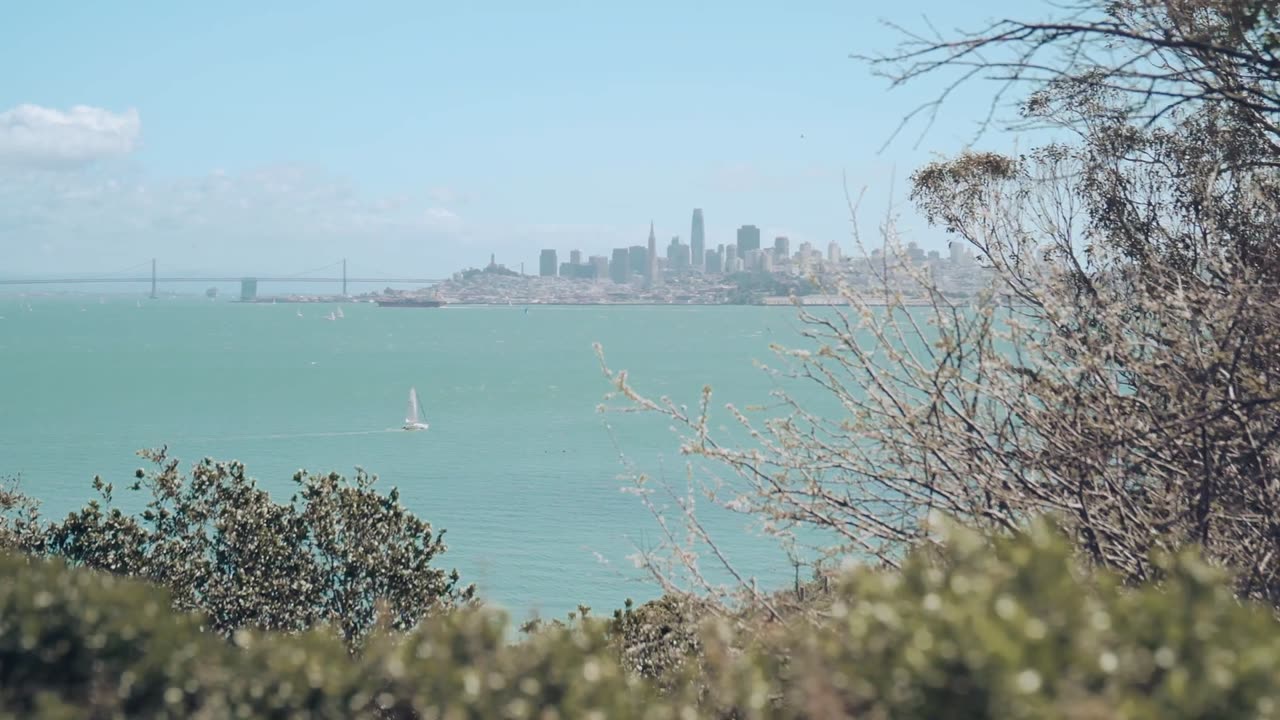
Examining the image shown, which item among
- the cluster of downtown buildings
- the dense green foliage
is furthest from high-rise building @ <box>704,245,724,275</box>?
the dense green foliage

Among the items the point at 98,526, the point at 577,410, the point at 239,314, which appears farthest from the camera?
the point at 239,314

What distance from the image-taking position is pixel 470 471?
46.4m

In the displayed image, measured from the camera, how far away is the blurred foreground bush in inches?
73.9

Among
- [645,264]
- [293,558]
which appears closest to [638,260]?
[645,264]

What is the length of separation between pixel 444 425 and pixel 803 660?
58797mm

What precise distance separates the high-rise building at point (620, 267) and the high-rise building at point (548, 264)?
1055cm

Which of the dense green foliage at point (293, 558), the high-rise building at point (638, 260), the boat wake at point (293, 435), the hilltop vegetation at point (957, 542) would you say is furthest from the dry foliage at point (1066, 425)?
the high-rise building at point (638, 260)

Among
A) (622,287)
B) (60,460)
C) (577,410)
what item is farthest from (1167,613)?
(622,287)

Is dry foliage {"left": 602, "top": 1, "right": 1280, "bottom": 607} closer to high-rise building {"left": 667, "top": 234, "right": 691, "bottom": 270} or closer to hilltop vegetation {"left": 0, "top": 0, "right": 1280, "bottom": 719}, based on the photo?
hilltop vegetation {"left": 0, "top": 0, "right": 1280, "bottom": 719}

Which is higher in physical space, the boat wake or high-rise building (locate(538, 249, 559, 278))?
high-rise building (locate(538, 249, 559, 278))

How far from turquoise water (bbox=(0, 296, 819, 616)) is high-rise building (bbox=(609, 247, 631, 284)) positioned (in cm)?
4666

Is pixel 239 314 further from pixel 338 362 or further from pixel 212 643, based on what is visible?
pixel 212 643

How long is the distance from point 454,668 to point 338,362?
320 ft

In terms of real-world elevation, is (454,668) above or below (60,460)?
above
